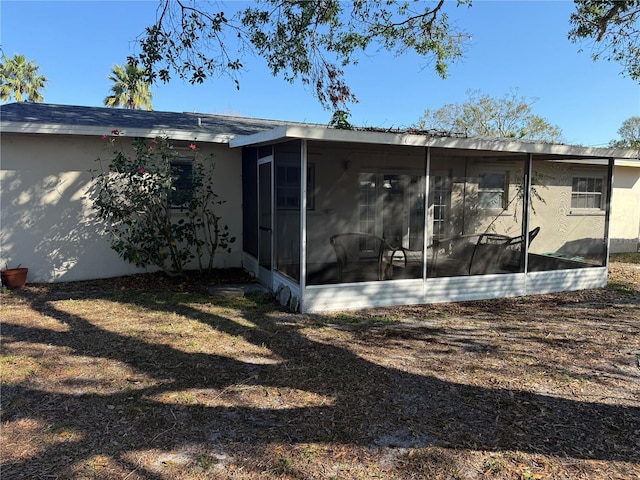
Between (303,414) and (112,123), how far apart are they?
682 centimetres

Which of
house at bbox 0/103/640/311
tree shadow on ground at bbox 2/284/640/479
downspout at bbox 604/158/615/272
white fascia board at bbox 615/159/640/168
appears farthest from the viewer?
white fascia board at bbox 615/159/640/168

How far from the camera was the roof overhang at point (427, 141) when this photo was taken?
550 cm

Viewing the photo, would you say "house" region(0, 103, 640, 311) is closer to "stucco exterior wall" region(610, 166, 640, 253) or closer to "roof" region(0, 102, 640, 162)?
"roof" region(0, 102, 640, 162)

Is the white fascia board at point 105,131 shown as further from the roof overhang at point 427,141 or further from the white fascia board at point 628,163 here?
the white fascia board at point 628,163

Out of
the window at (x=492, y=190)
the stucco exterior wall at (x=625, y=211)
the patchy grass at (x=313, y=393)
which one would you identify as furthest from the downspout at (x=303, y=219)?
the stucco exterior wall at (x=625, y=211)

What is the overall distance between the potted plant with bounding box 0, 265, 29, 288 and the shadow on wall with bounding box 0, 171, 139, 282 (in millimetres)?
340

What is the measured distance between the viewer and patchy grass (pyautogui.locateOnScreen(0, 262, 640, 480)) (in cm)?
274

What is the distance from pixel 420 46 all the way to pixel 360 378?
27.1ft

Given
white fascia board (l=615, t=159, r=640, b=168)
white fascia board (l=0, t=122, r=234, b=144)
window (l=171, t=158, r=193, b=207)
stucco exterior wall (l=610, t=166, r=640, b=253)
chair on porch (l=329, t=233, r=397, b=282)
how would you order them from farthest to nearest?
stucco exterior wall (l=610, t=166, r=640, b=253)
white fascia board (l=615, t=159, r=640, b=168)
window (l=171, t=158, r=193, b=207)
white fascia board (l=0, t=122, r=234, b=144)
chair on porch (l=329, t=233, r=397, b=282)

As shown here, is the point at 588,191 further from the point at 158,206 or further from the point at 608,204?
the point at 158,206

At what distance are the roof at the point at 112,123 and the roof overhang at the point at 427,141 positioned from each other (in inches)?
33.5

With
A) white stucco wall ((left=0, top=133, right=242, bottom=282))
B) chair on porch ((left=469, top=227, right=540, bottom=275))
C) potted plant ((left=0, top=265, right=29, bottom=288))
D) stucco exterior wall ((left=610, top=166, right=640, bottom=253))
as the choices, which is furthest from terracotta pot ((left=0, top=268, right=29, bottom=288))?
stucco exterior wall ((left=610, top=166, right=640, bottom=253))

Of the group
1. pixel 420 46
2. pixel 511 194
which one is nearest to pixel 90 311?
pixel 511 194

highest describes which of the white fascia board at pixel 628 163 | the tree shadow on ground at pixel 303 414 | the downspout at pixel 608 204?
the white fascia board at pixel 628 163
